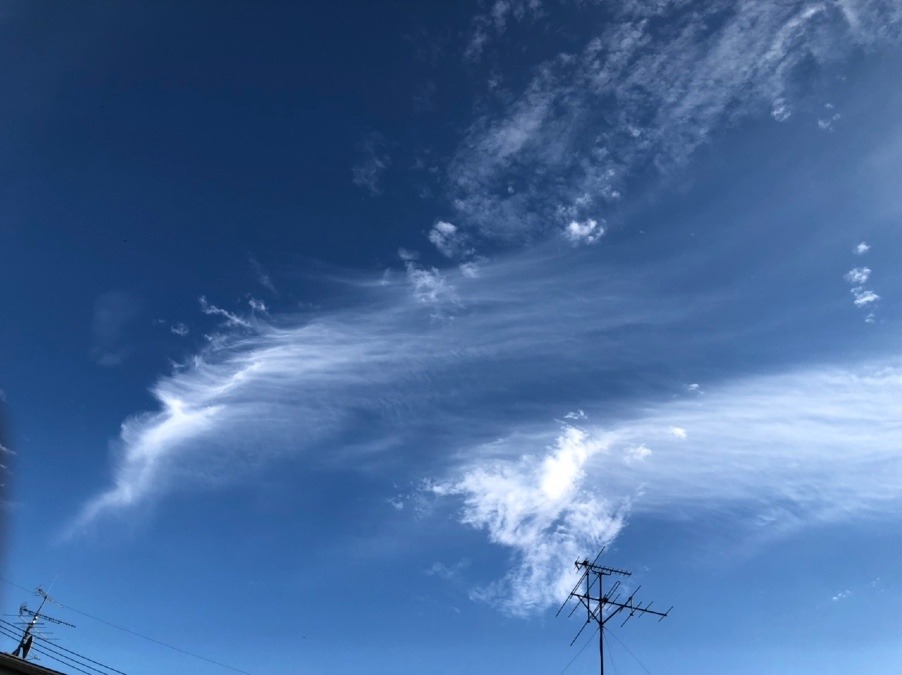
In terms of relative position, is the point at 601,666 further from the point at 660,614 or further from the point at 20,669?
the point at 20,669

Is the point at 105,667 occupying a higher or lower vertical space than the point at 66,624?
lower

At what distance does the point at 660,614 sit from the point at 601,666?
395 centimetres

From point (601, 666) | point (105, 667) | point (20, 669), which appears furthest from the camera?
point (601, 666)

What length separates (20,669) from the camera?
20.3 meters

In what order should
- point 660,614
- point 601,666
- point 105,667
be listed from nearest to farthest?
point 105,667
point 601,666
point 660,614

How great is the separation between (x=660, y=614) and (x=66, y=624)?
106 feet

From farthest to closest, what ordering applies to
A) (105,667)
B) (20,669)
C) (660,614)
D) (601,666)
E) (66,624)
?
(66,624) → (660,614) → (601,666) → (105,667) → (20,669)

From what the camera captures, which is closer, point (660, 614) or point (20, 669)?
point (20, 669)

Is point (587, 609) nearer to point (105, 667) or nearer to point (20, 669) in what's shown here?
point (105, 667)

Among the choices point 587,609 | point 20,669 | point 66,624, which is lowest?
point 20,669

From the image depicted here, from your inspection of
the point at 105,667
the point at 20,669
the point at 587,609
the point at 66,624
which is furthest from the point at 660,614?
the point at 66,624

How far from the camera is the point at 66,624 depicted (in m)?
33.2

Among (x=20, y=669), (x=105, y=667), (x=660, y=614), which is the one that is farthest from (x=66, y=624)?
(x=660, y=614)

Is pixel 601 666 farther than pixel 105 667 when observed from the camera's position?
Yes
